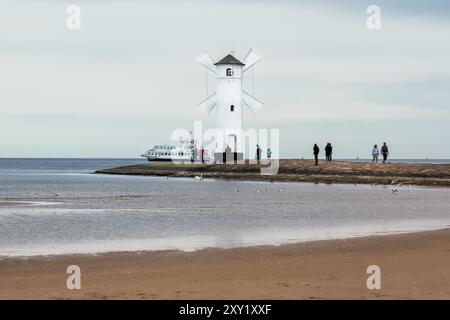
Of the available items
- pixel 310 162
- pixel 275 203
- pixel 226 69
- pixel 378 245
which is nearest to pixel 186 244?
pixel 378 245

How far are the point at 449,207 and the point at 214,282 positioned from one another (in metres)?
22.9

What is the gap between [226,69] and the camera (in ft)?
260

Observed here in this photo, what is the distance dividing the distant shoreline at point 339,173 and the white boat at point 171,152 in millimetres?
65594

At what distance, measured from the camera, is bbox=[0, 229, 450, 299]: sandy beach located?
13.8 m

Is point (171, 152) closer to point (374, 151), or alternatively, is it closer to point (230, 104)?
point (230, 104)

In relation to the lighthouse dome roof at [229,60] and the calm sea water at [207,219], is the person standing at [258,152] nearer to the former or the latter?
the lighthouse dome roof at [229,60]

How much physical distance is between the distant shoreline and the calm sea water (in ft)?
19.9

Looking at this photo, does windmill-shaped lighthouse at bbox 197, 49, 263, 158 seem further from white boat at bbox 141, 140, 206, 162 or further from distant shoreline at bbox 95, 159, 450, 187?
white boat at bbox 141, 140, 206, 162

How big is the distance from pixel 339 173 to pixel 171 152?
9661cm

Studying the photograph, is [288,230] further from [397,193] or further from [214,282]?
[397,193]

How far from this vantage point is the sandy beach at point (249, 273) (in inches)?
541

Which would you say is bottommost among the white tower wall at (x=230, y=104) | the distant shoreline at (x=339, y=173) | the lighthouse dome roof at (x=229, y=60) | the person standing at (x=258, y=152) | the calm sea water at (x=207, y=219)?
the calm sea water at (x=207, y=219)

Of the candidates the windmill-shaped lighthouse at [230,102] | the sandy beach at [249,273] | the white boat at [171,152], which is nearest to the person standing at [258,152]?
the windmill-shaped lighthouse at [230,102]

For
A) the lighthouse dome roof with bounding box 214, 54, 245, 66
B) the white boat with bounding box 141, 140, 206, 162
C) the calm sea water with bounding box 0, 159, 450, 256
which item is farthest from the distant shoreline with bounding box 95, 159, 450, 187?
the white boat with bounding box 141, 140, 206, 162
